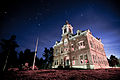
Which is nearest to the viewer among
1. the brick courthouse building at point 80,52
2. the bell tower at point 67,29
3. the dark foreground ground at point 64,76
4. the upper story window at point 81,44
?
the dark foreground ground at point 64,76

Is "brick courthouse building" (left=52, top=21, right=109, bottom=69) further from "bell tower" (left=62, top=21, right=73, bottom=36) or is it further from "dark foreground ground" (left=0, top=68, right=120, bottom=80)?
"dark foreground ground" (left=0, top=68, right=120, bottom=80)

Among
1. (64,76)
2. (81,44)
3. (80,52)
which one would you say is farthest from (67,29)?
(64,76)

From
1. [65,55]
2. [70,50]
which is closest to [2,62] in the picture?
[65,55]

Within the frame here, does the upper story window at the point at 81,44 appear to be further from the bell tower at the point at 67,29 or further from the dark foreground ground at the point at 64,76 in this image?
the dark foreground ground at the point at 64,76

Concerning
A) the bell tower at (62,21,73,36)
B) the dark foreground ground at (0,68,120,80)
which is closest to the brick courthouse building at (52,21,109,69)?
the bell tower at (62,21,73,36)

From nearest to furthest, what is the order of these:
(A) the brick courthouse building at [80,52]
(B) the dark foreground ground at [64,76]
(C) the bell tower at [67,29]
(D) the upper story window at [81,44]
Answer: (B) the dark foreground ground at [64,76] → (A) the brick courthouse building at [80,52] → (D) the upper story window at [81,44] → (C) the bell tower at [67,29]

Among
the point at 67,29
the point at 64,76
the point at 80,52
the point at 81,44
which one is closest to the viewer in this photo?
the point at 64,76

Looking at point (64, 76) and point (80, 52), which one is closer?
point (64, 76)

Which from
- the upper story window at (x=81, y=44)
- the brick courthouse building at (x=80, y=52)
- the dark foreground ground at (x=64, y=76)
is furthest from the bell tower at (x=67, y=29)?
the dark foreground ground at (x=64, y=76)

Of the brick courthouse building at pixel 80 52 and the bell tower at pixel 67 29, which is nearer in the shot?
the brick courthouse building at pixel 80 52

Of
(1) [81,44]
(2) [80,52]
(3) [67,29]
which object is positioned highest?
(3) [67,29]

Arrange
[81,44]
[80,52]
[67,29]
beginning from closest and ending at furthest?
[80,52] < [81,44] < [67,29]

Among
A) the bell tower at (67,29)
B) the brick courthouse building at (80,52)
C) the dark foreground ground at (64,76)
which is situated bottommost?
the dark foreground ground at (64,76)

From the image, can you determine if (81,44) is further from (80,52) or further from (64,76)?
(64,76)
